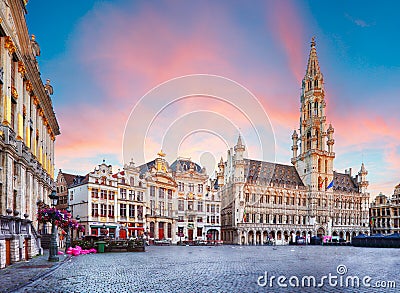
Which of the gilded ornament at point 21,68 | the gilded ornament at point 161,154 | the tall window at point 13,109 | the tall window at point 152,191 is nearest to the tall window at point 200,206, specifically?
the tall window at point 152,191

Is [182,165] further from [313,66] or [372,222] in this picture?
[372,222]

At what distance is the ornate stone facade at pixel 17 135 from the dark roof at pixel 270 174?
68.9 metres

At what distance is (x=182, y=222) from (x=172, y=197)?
5176mm

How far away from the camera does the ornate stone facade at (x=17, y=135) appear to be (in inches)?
933

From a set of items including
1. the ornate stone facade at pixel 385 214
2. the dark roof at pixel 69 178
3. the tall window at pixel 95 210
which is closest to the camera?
the tall window at pixel 95 210

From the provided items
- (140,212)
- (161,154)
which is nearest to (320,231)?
(161,154)

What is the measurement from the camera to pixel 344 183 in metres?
120

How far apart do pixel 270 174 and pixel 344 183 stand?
26.3 metres

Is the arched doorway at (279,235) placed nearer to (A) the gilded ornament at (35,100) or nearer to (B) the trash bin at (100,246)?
(B) the trash bin at (100,246)

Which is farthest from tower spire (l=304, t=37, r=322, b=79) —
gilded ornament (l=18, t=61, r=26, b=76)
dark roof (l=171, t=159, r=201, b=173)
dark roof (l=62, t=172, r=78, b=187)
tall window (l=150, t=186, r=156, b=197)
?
gilded ornament (l=18, t=61, r=26, b=76)

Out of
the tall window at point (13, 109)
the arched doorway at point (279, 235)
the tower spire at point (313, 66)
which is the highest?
the tower spire at point (313, 66)

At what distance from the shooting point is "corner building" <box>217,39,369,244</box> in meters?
97.4

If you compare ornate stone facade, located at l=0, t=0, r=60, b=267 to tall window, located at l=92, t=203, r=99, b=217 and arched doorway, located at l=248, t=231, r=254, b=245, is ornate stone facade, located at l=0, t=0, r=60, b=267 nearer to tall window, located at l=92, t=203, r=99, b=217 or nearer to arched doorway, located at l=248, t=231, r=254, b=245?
tall window, located at l=92, t=203, r=99, b=217

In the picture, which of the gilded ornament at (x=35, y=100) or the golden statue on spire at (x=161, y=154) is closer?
the gilded ornament at (x=35, y=100)
